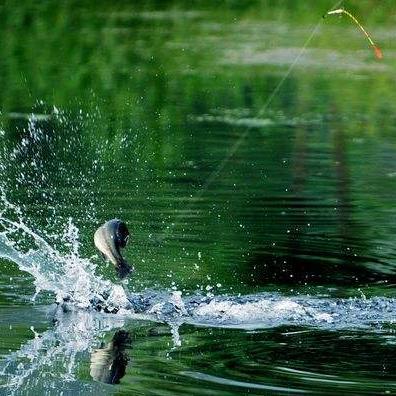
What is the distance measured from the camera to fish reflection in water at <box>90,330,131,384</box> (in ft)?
25.9

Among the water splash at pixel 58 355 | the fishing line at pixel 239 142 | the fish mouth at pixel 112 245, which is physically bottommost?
the water splash at pixel 58 355

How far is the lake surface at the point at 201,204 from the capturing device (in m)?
8.24

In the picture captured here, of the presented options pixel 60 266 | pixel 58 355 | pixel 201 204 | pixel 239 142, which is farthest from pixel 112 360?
pixel 239 142

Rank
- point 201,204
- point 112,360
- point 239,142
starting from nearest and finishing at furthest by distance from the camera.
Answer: point 112,360 < point 201,204 < point 239,142

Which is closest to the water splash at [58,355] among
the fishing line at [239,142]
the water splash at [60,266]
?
the water splash at [60,266]

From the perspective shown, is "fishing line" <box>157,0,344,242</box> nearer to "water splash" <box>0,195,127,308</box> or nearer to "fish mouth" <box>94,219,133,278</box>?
"water splash" <box>0,195,127,308</box>

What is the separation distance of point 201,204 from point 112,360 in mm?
4780

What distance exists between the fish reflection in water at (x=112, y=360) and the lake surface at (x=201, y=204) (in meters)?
0.01

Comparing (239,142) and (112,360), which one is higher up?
(239,142)

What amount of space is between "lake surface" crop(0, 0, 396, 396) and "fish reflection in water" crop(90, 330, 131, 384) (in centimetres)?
1

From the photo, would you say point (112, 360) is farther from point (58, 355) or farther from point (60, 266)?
point (60, 266)

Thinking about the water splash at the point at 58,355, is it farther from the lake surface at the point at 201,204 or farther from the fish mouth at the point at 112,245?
the fish mouth at the point at 112,245

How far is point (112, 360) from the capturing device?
823 centimetres

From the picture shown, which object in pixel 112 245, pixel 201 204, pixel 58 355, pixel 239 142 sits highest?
pixel 239 142
